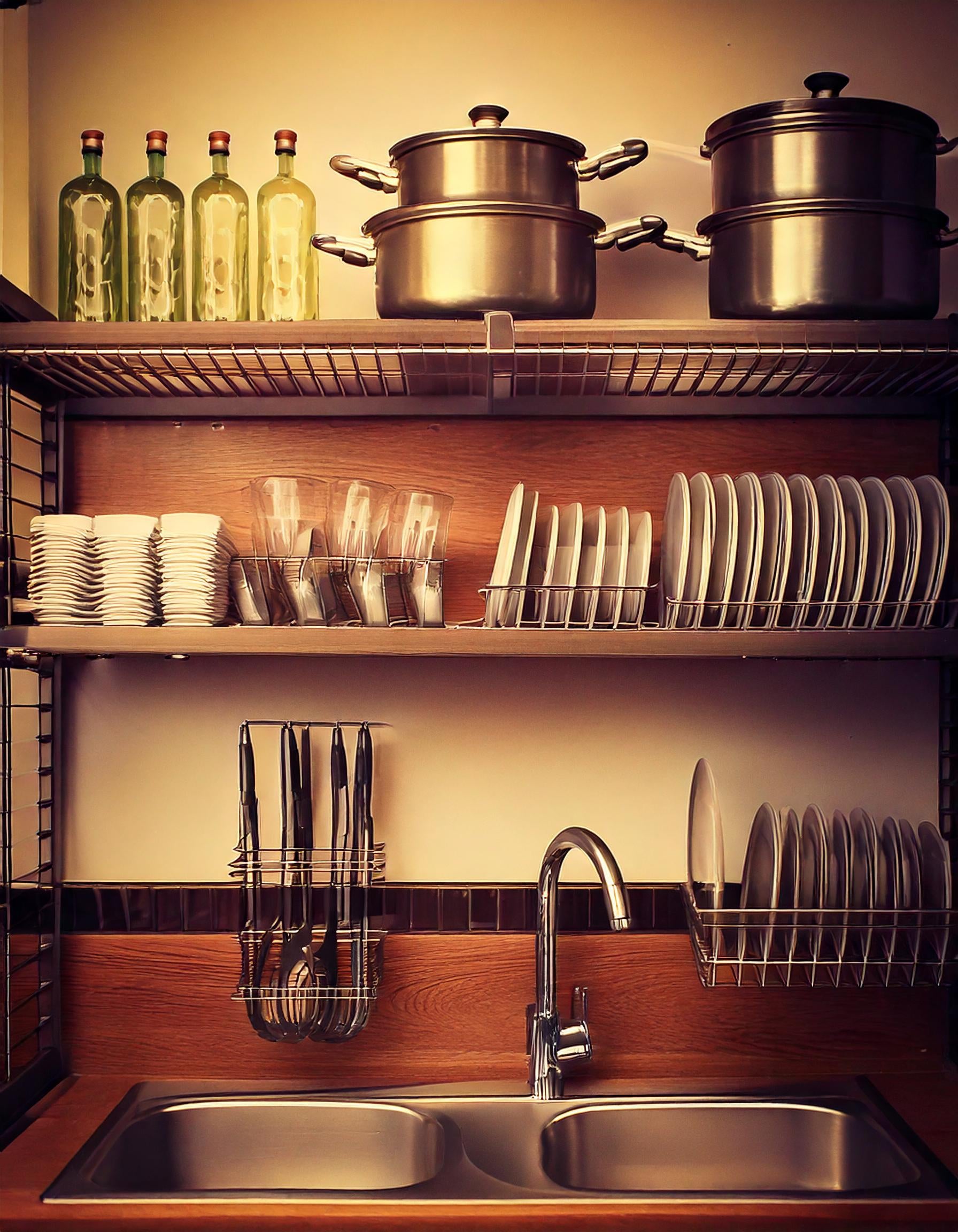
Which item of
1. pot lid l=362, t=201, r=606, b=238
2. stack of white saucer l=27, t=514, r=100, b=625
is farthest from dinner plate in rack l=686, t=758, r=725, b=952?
stack of white saucer l=27, t=514, r=100, b=625

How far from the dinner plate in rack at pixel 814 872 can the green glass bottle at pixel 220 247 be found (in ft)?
3.67

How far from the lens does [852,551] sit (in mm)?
1456

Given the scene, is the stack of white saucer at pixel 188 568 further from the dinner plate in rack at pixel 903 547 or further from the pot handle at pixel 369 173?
the dinner plate in rack at pixel 903 547

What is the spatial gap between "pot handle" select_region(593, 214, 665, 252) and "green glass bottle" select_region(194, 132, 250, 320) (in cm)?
54

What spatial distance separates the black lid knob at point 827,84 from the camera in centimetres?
139

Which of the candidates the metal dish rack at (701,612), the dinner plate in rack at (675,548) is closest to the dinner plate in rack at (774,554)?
the metal dish rack at (701,612)

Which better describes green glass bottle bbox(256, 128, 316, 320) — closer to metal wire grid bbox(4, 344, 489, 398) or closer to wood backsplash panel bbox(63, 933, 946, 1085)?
metal wire grid bbox(4, 344, 489, 398)

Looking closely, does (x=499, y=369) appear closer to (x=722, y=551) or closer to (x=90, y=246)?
(x=722, y=551)

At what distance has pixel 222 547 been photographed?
4.87 feet

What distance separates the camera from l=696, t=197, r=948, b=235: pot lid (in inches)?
53.2

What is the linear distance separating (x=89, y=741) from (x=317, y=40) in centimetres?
121

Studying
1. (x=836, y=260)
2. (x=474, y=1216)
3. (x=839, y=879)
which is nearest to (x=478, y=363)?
(x=836, y=260)

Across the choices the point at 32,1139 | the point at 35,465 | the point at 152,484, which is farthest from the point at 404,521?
the point at 32,1139

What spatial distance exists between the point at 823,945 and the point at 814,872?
152 millimetres
